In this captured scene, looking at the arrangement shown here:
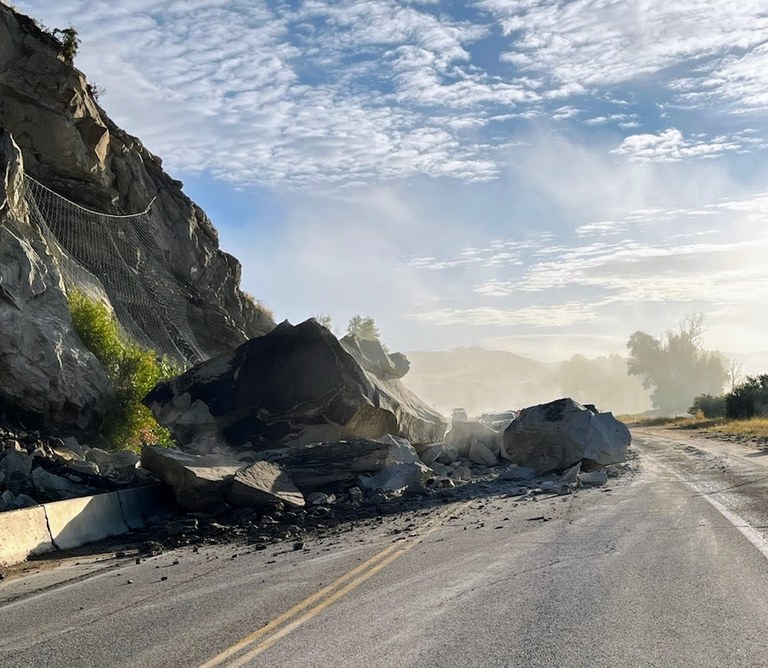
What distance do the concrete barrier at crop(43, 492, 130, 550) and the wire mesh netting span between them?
427 inches

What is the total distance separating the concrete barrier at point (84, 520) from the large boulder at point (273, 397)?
7305mm

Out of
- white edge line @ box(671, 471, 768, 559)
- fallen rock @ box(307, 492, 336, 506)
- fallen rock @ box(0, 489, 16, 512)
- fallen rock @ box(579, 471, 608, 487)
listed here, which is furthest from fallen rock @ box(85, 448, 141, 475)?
white edge line @ box(671, 471, 768, 559)

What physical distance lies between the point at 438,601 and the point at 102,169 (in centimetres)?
2481

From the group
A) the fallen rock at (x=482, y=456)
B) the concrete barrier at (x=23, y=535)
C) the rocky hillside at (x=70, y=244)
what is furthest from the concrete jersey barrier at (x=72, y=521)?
the fallen rock at (x=482, y=456)

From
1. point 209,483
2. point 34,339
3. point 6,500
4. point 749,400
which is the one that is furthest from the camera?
point 749,400

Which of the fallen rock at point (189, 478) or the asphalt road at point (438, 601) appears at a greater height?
the fallen rock at point (189, 478)

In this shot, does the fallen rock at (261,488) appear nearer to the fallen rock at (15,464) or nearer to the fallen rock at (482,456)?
the fallen rock at (15,464)

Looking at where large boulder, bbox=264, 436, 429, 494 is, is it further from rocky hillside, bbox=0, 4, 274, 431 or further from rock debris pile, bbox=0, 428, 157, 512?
rocky hillside, bbox=0, 4, 274, 431

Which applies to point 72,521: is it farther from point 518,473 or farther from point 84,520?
point 518,473

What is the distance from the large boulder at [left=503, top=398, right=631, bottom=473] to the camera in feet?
66.3

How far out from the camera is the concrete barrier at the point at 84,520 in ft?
36.1

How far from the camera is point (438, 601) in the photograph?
22.5ft

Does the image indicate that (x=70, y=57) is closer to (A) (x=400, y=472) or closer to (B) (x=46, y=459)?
(B) (x=46, y=459)

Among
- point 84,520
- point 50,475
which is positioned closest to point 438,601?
point 84,520
